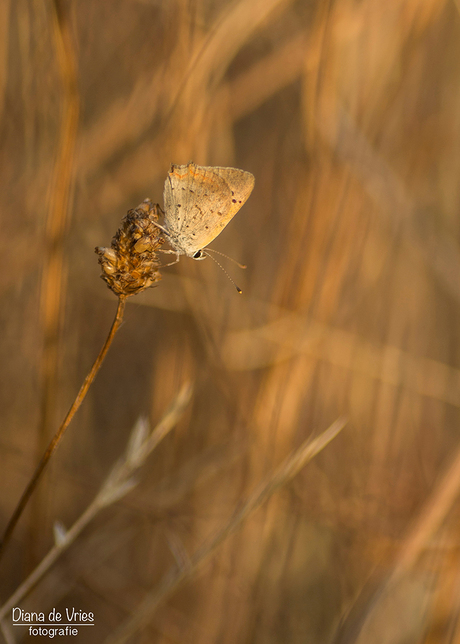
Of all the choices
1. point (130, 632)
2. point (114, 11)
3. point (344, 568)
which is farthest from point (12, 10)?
point (344, 568)

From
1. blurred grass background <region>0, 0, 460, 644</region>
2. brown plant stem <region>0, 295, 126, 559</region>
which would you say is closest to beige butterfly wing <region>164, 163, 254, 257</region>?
blurred grass background <region>0, 0, 460, 644</region>

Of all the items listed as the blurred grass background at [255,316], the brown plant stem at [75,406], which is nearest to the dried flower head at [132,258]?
the brown plant stem at [75,406]

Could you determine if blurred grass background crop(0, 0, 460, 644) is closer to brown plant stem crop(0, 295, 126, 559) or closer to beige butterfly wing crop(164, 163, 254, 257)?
beige butterfly wing crop(164, 163, 254, 257)

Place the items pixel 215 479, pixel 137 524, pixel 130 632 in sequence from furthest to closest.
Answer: pixel 215 479, pixel 137 524, pixel 130 632

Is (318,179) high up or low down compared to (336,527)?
up

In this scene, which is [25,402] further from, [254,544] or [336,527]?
[336,527]

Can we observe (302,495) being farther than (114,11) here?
Yes

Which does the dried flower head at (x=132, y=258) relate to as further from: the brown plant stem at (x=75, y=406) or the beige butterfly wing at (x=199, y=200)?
the beige butterfly wing at (x=199, y=200)

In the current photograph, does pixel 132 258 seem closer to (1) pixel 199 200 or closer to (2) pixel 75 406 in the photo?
(2) pixel 75 406
